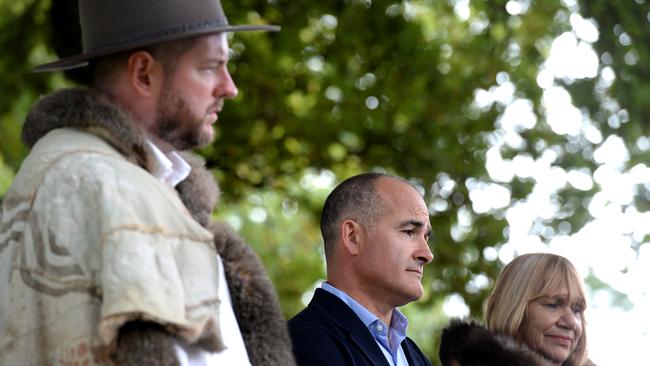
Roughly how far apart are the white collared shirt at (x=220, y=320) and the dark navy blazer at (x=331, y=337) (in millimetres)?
1515

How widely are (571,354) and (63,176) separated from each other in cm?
318

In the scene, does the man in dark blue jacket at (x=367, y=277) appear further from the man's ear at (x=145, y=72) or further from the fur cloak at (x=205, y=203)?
the man's ear at (x=145, y=72)

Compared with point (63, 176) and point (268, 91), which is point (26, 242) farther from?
point (268, 91)

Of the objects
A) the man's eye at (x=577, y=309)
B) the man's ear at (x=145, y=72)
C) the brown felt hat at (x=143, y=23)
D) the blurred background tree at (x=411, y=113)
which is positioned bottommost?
the man's eye at (x=577, y=309)

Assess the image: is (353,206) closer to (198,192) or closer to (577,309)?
(577,309)

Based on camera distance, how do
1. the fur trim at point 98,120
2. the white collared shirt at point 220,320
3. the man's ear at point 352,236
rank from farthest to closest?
the man's ear at point 352,236
the fur trim at point 98,120
the white collared shirt at point 220,320

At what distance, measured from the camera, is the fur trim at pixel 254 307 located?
290cm

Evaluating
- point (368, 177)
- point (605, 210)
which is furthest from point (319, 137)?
point (368, 177)

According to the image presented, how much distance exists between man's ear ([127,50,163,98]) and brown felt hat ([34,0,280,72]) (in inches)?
1.2

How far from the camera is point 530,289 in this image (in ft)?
17.2

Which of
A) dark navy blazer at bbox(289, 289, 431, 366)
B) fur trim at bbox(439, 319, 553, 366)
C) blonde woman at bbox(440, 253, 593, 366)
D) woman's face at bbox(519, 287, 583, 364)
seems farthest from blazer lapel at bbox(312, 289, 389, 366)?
woman's face at bbox(519, 287, 583, 364)

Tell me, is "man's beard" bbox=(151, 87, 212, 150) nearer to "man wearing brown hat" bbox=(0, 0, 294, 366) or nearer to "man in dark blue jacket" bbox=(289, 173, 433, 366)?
"man wearing brown hat" bbox=(0, 0, 294, 366)

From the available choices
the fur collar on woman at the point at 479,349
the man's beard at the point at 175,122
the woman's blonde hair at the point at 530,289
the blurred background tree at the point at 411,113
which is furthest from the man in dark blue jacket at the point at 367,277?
the blurred background tree at the point at 411,113

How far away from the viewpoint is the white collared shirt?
2635 millimetres
